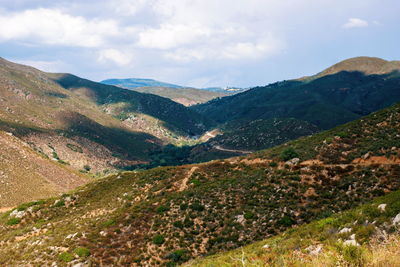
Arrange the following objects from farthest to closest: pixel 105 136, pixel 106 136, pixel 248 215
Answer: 1. pixel 106 136
2. pixel 105 136
3. pixel 248 215

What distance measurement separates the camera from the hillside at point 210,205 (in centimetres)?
2669

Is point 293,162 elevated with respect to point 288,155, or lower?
lower

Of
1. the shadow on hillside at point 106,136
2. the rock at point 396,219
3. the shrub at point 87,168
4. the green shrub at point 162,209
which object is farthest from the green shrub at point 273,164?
the shadow on hillside at point 106,136

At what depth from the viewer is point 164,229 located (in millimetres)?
29750

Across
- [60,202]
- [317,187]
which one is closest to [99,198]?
[60,202]

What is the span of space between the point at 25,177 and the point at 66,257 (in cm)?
5425

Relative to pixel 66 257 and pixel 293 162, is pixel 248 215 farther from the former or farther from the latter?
pixel 66 257

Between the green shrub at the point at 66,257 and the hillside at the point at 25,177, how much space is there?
130ft

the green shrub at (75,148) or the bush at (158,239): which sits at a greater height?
the bush at (158,239)

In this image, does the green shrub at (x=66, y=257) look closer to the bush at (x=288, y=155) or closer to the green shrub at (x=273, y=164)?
the green shrub at (x=273, y=164)

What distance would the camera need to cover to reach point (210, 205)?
3300 centimetres

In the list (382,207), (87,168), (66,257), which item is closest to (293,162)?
(382,207)

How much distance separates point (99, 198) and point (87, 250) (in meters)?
18.3

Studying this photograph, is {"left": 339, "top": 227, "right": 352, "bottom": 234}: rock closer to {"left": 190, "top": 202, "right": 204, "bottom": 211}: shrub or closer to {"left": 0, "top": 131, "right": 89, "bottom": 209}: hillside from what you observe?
{"left": 190, "top": 202, "right": 204, "bottom": 211}: shrub
